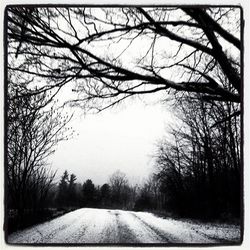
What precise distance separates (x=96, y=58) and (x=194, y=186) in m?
1.96

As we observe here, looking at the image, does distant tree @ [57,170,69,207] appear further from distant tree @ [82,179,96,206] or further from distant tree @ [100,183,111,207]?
distant tree @ [100,183,111,207]

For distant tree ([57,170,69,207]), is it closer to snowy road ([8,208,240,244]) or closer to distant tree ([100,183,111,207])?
snowy road ([8,208,240,244])

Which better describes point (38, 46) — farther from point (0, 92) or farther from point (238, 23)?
point (238, 23)

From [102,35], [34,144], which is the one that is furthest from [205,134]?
[34,144]

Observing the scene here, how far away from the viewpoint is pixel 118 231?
4.74m

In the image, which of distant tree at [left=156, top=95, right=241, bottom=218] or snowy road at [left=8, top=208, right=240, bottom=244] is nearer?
snowy road at [left=8, top=208, right=240, bottom=244]

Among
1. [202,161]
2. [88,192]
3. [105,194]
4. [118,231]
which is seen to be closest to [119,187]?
[105,194]

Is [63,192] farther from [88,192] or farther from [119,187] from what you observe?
[119,187]

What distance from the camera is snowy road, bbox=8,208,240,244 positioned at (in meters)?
4.54

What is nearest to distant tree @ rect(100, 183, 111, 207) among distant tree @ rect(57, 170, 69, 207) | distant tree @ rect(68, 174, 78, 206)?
distant tree @ rect(68, 174, 78, 206)

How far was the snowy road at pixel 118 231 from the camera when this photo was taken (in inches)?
179

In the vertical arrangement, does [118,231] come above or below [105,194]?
below

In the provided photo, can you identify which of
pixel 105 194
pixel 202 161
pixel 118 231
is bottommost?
pixel 118 231

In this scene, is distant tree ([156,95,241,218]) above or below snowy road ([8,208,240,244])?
above
